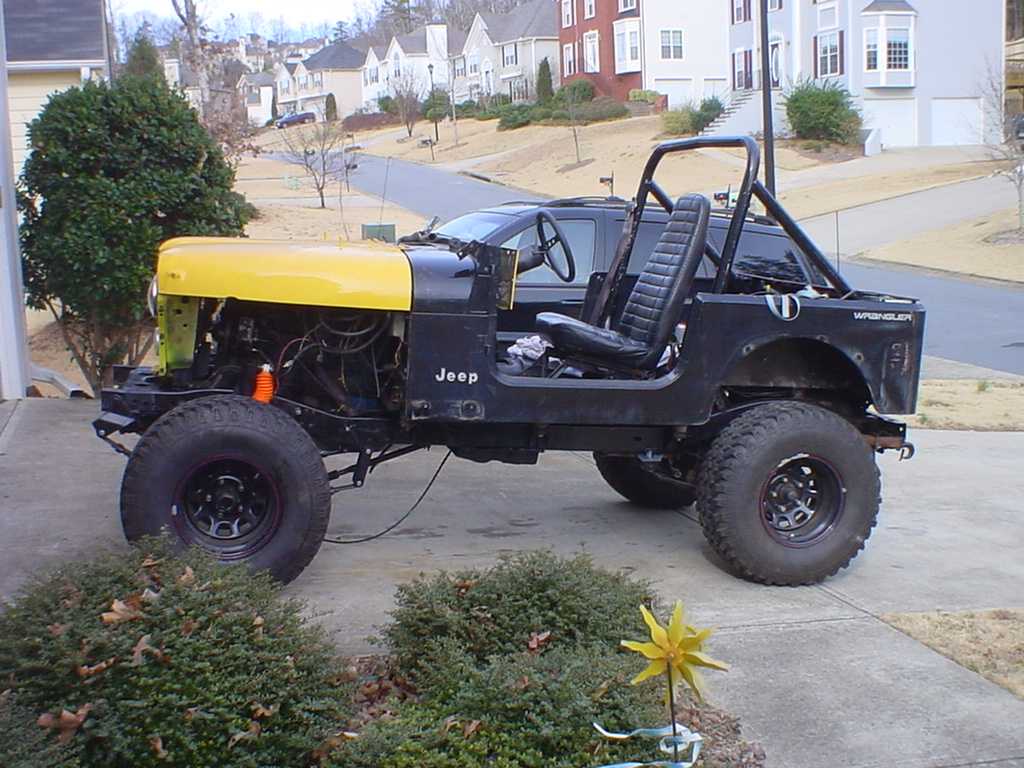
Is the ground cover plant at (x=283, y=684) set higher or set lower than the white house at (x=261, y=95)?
lower

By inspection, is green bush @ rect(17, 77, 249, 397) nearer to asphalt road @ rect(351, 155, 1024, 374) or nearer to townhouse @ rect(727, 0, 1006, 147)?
asphalt road @ rect(351, 155, 1024, 374)

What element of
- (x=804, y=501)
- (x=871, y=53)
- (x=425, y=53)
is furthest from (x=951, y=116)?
(x=425, y=53)

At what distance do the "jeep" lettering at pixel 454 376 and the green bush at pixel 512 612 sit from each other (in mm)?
1172

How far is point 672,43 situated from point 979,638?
2447 inches

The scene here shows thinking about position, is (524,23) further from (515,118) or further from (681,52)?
(515,118)

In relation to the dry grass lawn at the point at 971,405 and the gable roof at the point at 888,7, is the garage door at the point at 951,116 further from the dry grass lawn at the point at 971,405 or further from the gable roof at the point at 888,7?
the dry grass lawn at the point at 971,405

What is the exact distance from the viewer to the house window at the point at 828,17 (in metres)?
52.1

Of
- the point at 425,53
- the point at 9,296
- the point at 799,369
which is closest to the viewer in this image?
the point at 799,369

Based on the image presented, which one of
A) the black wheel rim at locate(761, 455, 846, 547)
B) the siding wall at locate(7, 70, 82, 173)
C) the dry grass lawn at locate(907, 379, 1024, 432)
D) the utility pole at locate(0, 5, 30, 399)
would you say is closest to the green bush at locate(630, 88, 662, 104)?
the siding wall at locate(7, 70, 82, 173)

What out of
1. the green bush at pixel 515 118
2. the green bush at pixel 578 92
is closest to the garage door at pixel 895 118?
the green bush at pixel 578 92

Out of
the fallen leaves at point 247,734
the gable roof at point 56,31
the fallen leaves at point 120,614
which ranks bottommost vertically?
the fallen leaves at point 247,734

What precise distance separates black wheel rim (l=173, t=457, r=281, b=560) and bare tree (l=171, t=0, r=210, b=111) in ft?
96.3

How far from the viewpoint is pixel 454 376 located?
5723 millimetres

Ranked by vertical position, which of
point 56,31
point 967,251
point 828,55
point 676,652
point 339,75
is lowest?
point 967,251
